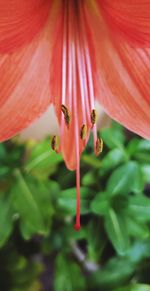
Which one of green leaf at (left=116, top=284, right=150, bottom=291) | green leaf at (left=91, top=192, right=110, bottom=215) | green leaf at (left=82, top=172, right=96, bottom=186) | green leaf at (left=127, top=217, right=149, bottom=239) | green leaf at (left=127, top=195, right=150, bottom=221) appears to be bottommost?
green leaf at (left=116, top=284, right=150, bottom=291)

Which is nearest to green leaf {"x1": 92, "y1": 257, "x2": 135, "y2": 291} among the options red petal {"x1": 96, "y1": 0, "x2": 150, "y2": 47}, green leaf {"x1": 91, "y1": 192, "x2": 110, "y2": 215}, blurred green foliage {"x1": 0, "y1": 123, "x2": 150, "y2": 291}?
blurred green foliage {"x1": 0, "y1": 123, "x2": 150, "y2": 291}

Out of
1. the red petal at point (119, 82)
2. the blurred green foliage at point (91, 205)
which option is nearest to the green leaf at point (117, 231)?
the blurred green foliage at point (91, 205)

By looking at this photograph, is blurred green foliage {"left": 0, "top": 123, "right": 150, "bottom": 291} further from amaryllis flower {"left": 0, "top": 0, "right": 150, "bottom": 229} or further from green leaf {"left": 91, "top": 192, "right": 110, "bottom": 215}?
amaryllis flower {"left": 0, "top": 0, "right": 150, "bottom": 229}

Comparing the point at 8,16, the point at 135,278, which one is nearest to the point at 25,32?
the point at 8,16

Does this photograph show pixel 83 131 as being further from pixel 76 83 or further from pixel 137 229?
pixel 137 229

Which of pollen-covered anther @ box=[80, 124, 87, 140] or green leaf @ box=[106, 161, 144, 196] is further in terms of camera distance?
green leaf @ box=[106, 161, 144, 196]

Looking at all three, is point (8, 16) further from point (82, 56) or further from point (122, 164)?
point (122, 164)

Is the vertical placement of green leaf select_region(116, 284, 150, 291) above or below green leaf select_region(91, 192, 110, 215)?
below
